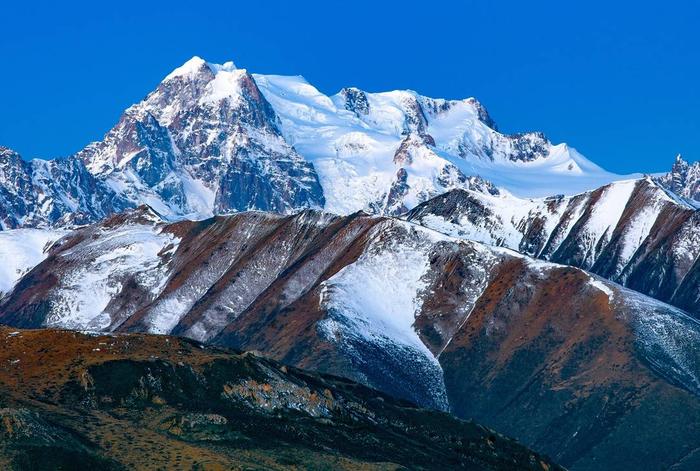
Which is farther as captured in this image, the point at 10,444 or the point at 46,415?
the point at 46,415

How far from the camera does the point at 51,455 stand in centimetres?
18150

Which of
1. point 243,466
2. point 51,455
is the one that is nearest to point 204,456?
point 243,466

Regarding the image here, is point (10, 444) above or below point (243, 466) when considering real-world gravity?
below

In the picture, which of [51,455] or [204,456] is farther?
[204,456]

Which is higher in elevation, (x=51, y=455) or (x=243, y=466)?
(x=243, y=466)

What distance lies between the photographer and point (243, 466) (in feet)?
629

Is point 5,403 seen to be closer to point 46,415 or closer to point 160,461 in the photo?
point 46,415

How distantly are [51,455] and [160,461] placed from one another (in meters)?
14.4

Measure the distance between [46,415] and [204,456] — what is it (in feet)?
76.3

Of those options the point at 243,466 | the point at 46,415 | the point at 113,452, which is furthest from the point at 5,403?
the point at 243,466

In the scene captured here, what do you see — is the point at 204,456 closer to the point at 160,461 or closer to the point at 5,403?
the point at 160,461

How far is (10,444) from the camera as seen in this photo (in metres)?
183

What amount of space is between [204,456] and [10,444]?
2540 cm

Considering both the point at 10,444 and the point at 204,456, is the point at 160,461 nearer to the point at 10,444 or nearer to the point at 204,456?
the point at 204,456
